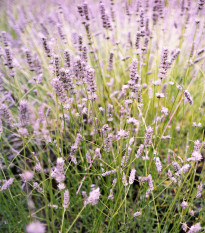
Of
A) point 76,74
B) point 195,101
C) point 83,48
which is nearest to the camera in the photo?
point 76,74

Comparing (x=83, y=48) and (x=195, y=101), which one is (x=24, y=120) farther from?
(x=195, y=101)

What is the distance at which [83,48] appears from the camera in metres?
1.33

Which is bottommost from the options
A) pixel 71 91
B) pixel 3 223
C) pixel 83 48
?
pixel 3 223

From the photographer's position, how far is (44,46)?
134cm

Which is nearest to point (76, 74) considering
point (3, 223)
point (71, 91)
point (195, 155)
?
point (71, 91)

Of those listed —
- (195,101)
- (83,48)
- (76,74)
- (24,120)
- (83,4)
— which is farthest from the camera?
(195,101)

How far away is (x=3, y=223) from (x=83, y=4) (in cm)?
151

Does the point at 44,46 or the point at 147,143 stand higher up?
the point at 44,46

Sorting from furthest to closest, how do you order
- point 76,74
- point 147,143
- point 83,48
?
point 83,48 < point 76,74 < point 147,143

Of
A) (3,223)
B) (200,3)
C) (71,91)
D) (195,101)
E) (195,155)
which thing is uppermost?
(200,3)

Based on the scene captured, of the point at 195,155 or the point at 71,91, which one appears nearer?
the point at 195,155

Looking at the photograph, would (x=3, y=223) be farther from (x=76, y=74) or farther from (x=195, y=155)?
(x=195, y=155)

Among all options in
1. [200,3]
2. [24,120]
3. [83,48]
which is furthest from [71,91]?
[200,3]

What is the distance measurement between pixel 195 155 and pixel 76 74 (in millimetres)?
740
